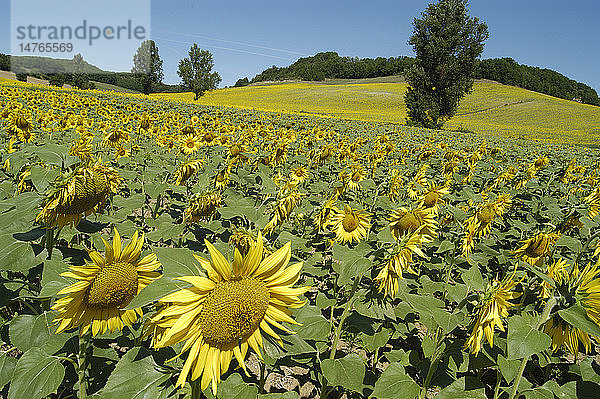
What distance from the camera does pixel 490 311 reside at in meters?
1.75

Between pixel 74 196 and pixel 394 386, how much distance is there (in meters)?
1.77

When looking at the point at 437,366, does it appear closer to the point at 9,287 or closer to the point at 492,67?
the point at 9,287

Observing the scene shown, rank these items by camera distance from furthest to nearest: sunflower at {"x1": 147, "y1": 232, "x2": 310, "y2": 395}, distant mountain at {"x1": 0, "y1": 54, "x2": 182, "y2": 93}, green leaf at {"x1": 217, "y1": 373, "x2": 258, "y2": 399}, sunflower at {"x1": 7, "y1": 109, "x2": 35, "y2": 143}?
distant mountain at {"x1": 0, "y1": 54, "x2": 182, "y2": 93}
sunflower at {"x1": 7, "y1": 109, "x2": 35, "y2": 143}
green leaf at {"x1": 217, "y1": 373, "x2": 258, "y2": 399}
sunflower at {"x1": 147, "y1": 232, "x2": 310, "y2": 395}

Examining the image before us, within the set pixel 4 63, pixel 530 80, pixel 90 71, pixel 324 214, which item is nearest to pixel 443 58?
pixel 324 214

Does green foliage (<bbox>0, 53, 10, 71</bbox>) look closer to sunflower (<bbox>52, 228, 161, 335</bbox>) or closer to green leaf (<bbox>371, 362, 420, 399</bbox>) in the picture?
sunflower (<bbox>52, 228, 161, 335</bbox>)

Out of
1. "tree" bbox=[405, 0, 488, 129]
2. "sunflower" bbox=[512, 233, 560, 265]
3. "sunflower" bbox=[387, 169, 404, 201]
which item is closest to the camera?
"sunflower" bbox=[512, 233, 560, 265]

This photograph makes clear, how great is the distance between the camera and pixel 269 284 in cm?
125

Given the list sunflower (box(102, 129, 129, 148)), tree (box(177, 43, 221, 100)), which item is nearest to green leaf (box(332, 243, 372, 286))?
sunflower (box(102, 129, 129, 148))

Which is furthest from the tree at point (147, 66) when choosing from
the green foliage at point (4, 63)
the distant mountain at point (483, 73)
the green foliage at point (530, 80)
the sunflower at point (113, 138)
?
the green foliage at point (530, 80)

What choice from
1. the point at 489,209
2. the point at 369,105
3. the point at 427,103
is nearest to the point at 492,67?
the point at 369,105

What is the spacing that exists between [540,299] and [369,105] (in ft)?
174

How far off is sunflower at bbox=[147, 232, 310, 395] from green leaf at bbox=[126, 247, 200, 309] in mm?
30

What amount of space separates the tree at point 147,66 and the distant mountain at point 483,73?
118 ft

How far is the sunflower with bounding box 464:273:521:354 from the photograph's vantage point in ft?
5.70
